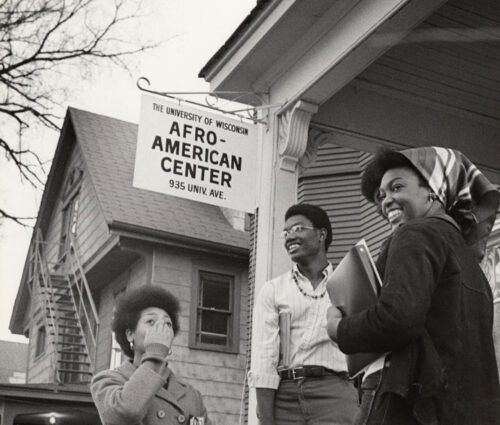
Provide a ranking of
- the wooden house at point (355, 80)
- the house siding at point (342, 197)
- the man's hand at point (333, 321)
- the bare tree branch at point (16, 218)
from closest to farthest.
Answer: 1. the man's hand at point (333, 321)
2. the wooden house at point (355, 80)
3. the house siding at point (342, 197)
4. the bare tree branch at point (16, 218)

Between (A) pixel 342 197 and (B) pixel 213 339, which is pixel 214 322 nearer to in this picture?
(B) pixel 213 339

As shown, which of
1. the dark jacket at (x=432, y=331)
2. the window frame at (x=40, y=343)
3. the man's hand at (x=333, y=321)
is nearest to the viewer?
the dark jacket at (x=432, y=331)

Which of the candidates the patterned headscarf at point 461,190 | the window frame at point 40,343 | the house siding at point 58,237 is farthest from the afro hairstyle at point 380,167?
the window frame at point 40,343

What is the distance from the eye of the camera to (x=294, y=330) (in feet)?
15.2

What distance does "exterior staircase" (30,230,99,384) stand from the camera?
713 inches

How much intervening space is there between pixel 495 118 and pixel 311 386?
426 centimetres

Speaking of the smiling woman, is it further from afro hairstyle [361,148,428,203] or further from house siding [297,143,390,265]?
Answer: house siding [297,143,390,265]

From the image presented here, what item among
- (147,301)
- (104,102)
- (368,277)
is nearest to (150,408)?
(147,301)

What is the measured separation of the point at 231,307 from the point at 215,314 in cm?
35

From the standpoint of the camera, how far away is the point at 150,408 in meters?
3.79

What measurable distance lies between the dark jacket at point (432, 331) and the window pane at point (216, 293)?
569 inches

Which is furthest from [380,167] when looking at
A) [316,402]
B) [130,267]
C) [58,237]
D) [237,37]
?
[58,237]

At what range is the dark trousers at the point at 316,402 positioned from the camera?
4344mm

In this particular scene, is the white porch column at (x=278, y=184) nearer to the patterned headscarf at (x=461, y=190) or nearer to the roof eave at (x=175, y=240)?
the patterned headscarf at (x=461, y=190)
